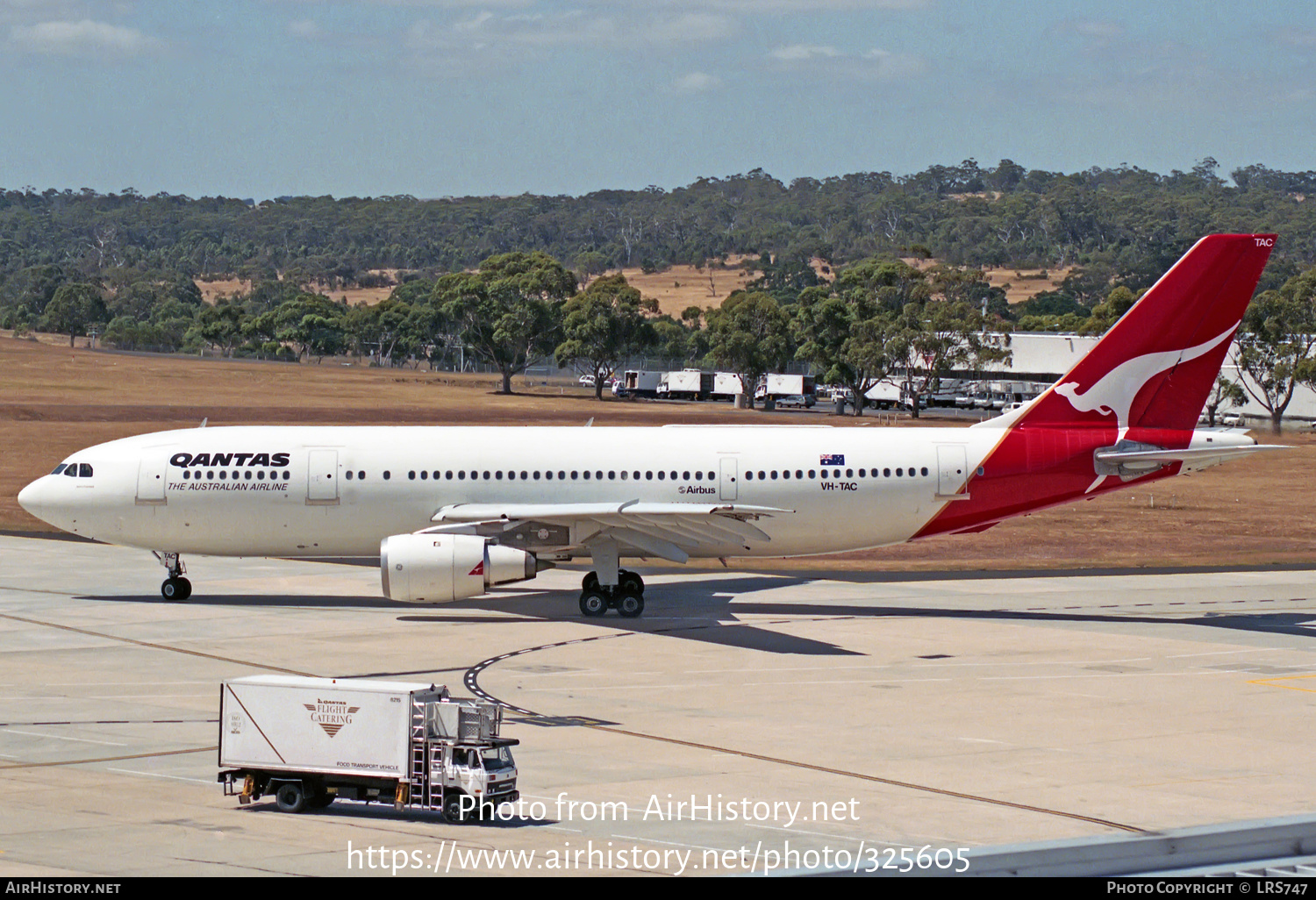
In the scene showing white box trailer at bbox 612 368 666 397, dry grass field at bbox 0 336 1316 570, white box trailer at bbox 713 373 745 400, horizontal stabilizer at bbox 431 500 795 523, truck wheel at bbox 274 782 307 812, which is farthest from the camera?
white box trailer at bbox 713 373 745 400

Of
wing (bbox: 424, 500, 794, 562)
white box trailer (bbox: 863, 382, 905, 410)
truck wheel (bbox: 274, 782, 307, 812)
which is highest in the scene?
white box trailer (bbox: 863, 382, 905, 410)

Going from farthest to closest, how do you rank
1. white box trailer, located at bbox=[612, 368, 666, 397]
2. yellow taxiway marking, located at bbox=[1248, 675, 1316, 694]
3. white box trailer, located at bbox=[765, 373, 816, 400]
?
white box trailer, located at bbox=[612, 368, 666, 397] < white box trailer, located at bbox=[765, 373, 816, 400] < yellow taxiway marking, located at bbox=[1248, 675, 1316, 694]

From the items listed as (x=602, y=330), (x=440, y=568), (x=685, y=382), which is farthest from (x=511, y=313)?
(x=440, y=568)

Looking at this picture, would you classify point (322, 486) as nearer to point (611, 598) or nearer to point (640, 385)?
point (611, 598)

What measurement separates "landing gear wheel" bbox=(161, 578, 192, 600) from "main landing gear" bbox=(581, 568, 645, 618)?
10744 millimetres

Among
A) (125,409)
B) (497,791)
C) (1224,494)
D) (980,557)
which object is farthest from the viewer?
(125,409)

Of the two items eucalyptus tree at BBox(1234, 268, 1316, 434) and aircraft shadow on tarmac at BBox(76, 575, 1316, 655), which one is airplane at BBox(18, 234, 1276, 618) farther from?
eucalyptus tree at BBox(1234, 268, 1316, 434)

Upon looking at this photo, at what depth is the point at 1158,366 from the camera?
40906mm

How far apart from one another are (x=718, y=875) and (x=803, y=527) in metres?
23.4

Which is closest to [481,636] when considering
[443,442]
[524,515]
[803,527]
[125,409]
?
[524,515]

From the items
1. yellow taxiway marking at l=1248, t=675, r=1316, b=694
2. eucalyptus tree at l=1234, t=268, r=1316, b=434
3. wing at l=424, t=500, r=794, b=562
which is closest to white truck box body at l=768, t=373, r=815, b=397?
eucalyptus tree at l=1234, t=268, r=1316, b=434

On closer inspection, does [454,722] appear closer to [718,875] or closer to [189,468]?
[718,875]

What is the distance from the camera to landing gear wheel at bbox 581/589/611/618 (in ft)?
131

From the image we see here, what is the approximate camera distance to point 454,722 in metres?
20.2
